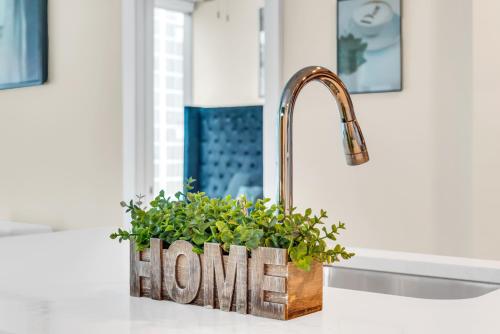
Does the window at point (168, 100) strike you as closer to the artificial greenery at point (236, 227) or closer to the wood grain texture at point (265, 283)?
the artificial greenery at point (236, 227)

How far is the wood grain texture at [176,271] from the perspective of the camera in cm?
113

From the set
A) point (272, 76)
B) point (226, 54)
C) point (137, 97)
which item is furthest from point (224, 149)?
point (272, 76)

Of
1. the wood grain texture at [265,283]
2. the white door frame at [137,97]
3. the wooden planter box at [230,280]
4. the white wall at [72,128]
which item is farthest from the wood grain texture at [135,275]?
the white wall at [72,128]

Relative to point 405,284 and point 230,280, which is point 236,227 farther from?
point 405,284

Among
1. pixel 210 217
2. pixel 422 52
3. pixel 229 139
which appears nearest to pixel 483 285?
pixel 210 217

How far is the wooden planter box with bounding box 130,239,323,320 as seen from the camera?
1041 mm

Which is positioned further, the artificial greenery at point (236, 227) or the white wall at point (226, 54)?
the white wall at point (226, 54)

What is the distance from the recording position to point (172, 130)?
5.94 meters

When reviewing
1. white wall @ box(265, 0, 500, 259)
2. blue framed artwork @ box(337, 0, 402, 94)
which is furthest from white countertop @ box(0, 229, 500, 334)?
blue framed artwork @ box(337, 0, 402, 94)

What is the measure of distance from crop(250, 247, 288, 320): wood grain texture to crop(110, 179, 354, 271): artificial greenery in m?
0.02

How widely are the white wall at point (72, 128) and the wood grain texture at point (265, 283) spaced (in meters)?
3.12

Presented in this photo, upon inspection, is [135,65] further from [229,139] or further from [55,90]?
[229,139]

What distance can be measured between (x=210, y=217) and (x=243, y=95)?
4968mm

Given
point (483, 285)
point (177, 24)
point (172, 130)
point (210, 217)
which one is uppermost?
point (177, 24)
